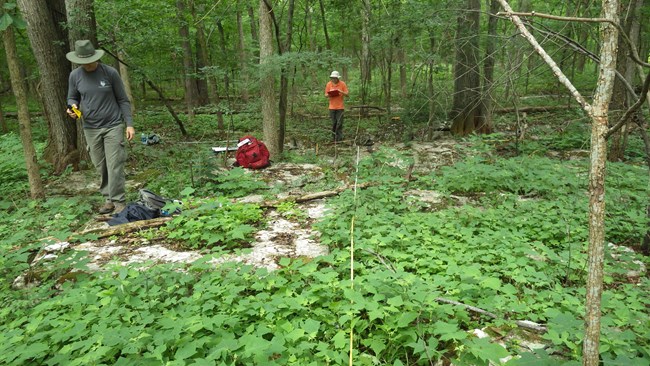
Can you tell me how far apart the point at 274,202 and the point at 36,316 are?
10.6 ft

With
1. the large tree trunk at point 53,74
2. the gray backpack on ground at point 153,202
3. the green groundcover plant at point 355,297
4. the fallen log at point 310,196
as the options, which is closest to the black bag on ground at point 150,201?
the gray backpack on ground at point 153,202

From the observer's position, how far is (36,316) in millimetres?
2781

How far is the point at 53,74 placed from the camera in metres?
7.23

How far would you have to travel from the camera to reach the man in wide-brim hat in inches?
203

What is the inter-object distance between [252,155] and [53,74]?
395 cm

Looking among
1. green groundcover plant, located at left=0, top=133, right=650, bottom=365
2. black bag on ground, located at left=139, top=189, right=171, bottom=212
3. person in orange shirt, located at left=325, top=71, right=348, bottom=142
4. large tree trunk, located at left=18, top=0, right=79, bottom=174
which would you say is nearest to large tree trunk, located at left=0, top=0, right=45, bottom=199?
green groundcover plant, located at left=0, top=133, right=650, bottom=365

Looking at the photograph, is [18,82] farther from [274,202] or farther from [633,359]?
[633,359]

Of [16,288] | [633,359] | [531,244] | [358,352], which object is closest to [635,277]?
[531,244]

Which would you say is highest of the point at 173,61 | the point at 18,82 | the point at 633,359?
the point at 173,61

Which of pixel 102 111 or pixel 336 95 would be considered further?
pixel 336 95

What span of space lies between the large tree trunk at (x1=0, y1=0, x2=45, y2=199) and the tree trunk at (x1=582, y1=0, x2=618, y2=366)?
533 centimetres

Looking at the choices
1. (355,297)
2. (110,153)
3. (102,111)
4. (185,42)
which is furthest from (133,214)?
(185,42)

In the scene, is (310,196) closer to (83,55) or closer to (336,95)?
(83,55)

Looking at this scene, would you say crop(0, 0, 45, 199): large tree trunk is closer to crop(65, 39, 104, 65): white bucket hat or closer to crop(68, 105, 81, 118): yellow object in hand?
crop(68, 105, 81, 118): yellow object in hand
